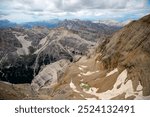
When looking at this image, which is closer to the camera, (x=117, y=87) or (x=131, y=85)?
(x=131, y=85)

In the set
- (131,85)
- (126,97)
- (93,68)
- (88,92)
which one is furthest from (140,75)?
(93,68)

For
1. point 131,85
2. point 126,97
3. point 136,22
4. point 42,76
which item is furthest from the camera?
point 42,76

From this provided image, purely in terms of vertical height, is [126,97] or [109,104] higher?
[109,104]

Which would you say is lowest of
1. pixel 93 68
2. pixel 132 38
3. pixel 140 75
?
pixel 93 68

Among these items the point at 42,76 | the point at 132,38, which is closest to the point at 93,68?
the point at 132,38

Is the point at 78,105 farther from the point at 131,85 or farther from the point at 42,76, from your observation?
the point at 42,76

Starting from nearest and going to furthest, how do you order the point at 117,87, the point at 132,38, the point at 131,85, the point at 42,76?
the point at 131,85 < the point at 117,87 < the point at 132,38 < the point at 42,76

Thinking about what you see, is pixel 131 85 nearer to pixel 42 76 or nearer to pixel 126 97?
pixel 126 97
